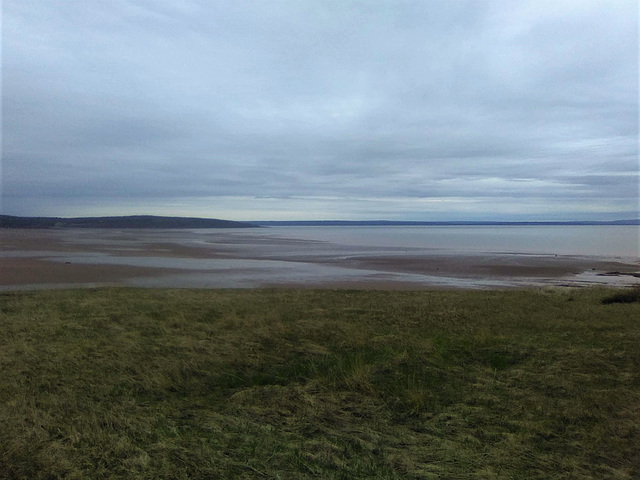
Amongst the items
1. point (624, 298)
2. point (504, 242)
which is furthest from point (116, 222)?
point (624, 298)

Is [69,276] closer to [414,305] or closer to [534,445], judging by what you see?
[414,305]

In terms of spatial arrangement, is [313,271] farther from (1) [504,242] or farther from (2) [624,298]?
(1) [504,242]

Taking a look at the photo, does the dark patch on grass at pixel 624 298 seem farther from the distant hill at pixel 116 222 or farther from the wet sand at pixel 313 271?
the distant hill at pixel 116 222

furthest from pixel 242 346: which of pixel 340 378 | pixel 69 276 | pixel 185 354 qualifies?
pixel 69 276

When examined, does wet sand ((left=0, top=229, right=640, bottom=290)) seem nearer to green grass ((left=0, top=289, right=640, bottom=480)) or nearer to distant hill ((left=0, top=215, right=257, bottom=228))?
green grass ((left=0, top=289, right=640, bottom=480))

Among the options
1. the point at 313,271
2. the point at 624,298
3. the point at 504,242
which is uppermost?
the point at 504,242

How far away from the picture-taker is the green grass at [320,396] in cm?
465

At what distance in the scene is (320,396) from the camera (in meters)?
6.35

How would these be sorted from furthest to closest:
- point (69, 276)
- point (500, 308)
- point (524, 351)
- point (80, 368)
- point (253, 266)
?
point (253, 266)
point (69, 276)
point (500, 308)
point (524, 351)
point (80, 368)

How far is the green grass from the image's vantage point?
183 inches

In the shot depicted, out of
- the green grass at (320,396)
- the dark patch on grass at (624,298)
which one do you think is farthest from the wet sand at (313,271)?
the green grass at (320,396)

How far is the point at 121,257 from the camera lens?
38531mm

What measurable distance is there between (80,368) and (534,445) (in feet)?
21.9

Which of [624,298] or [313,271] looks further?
[313,271]
